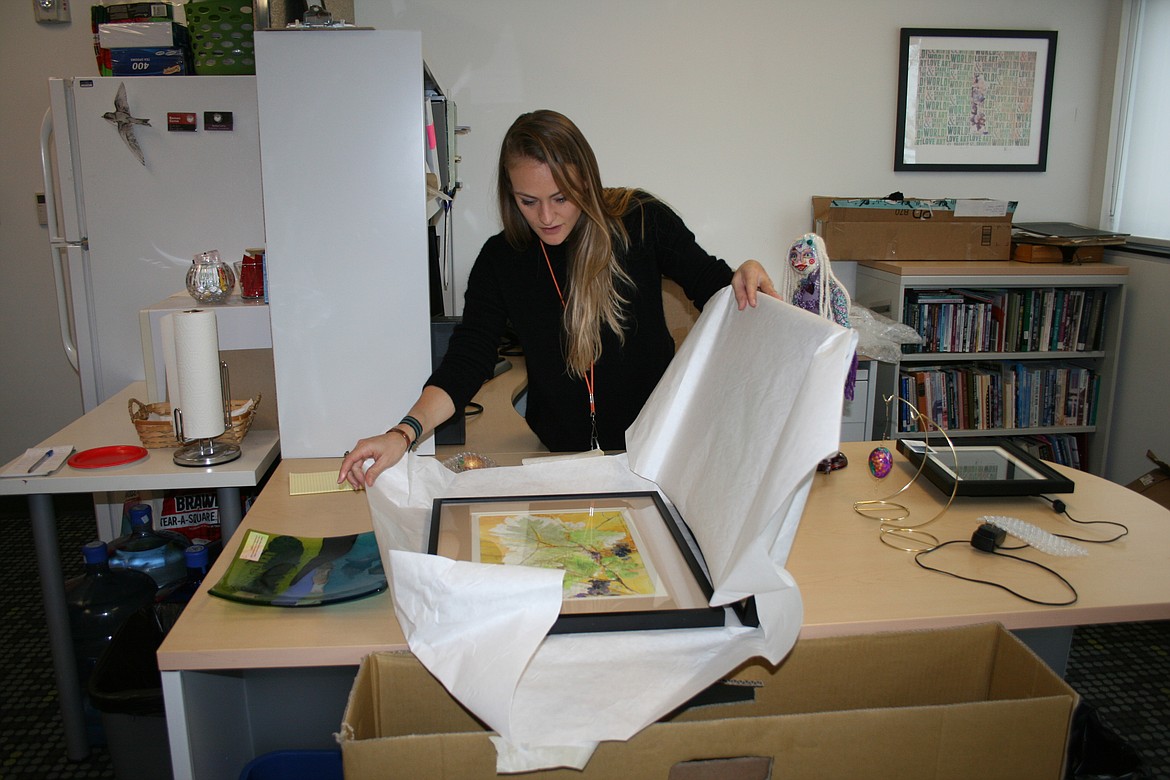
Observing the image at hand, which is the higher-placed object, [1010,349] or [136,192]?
[136,192]

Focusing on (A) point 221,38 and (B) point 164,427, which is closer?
(B) point 164,427

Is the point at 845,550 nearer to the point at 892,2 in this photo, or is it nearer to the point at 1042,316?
the point at 1042,316

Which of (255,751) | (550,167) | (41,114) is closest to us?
(255,751)

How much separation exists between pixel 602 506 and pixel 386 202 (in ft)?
2.55

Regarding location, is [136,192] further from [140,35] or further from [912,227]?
[912,227]

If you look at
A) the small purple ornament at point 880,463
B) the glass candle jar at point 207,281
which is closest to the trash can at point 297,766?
the small purple ornament at point 880,463

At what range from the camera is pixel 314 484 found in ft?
5.08

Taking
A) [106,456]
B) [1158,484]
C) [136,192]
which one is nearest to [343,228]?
[106,456]

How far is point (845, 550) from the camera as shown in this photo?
128 cm

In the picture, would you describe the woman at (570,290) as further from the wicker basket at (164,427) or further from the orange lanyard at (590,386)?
the wicker basket at (164,427)

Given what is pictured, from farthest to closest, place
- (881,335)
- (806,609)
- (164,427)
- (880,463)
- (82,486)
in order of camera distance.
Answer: (881,335)
(164,427)
(82,486)
(880,463)
(806,609)

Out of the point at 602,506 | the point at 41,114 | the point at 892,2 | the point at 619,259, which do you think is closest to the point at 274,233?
the point at 619,259

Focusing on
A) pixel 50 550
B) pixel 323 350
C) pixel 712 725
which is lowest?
pixel 50 550

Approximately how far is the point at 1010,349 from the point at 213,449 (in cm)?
293
